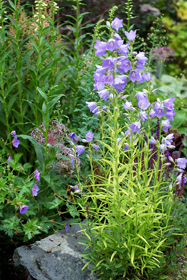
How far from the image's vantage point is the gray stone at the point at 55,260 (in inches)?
73.4

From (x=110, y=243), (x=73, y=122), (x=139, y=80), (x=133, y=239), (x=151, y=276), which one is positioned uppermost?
(x=139, y=80)

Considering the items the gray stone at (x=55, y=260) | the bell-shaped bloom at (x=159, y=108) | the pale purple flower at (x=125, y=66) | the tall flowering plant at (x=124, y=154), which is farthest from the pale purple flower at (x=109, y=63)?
the gray stone at (x=55, y=260)

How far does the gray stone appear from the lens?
1864 millimetres

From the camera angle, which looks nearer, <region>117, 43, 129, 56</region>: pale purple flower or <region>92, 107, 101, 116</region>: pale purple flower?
<region>117, 43, 129, 56</region>: pale purple flower

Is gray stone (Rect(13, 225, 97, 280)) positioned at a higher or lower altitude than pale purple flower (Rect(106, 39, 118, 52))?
lower

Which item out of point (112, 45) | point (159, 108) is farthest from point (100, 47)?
point (159, 108)

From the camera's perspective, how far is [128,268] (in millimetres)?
1885

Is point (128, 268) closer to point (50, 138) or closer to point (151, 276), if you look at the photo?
point (151, 276)

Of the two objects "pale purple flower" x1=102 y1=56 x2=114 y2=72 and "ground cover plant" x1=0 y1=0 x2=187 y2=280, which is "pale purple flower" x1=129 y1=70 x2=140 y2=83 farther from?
"pale purple flower" x1=102 y1=56 x2=114 y2=72

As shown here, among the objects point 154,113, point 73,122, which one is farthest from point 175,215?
point 73,122

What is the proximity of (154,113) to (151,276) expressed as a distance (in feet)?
3.38

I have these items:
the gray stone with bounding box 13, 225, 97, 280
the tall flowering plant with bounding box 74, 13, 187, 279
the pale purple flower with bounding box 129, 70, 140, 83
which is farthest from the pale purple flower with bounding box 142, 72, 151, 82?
the gray stone with bounding box 13, 225, 97, 280

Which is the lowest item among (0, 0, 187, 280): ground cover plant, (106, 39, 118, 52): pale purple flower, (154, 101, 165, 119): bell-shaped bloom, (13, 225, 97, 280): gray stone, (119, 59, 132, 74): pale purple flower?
(13, 225, 97, 280): gray stone

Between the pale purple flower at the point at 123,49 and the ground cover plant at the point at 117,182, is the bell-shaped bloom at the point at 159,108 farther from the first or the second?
the pale purple flower at the point at 123,49
